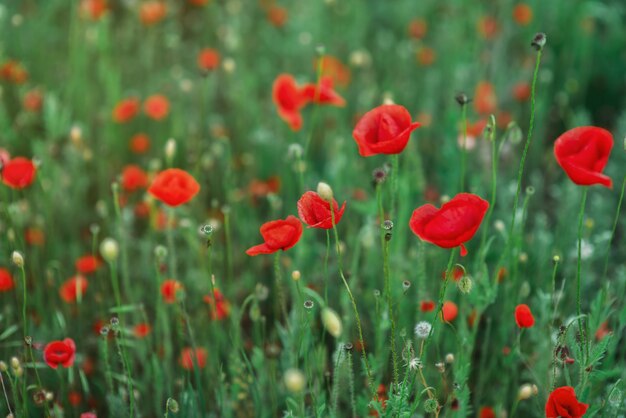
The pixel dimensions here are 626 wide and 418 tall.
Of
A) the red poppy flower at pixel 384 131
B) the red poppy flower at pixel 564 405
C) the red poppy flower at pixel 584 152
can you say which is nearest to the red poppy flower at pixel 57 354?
the red poppy flower at pixel 384 131

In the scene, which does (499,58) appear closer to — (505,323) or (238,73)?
(238,73)

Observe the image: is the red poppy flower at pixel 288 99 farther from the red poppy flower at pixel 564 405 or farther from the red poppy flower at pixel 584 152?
the red poppy flower at pixel 564 405

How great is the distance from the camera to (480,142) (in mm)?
2785

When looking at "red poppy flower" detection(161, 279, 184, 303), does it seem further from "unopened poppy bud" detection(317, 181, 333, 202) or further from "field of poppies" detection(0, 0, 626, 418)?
"unopened poppy bud" detection(317, 181, 333, 202)

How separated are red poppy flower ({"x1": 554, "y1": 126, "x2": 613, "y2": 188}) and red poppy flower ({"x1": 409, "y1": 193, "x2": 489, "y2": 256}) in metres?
0.24

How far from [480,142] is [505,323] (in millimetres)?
1122

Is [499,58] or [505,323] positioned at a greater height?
[499,58]

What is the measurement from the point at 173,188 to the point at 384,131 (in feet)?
1.90

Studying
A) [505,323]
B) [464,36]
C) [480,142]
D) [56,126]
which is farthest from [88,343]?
[464,36]

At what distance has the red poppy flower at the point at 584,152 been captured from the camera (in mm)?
1343

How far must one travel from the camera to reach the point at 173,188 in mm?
1635

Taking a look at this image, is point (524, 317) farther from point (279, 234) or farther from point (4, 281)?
point (4, 281)

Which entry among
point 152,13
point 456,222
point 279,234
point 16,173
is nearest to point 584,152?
point 456,222

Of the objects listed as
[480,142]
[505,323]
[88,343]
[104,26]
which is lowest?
[88,343]
